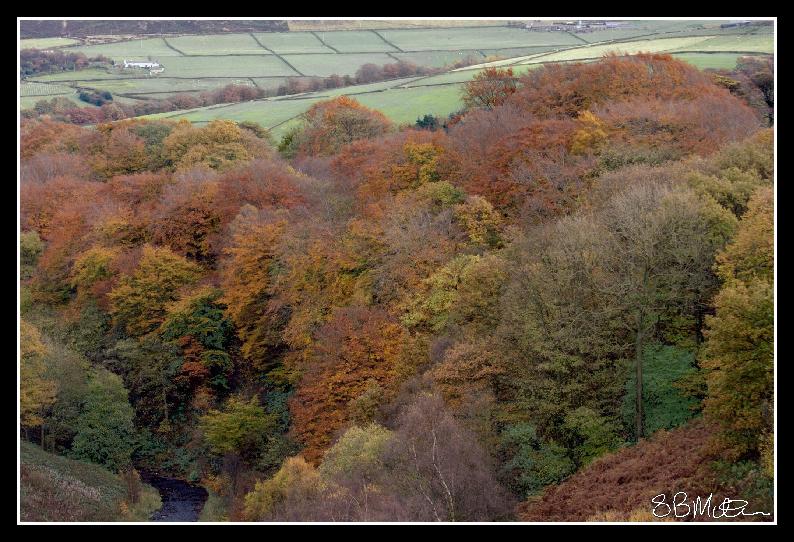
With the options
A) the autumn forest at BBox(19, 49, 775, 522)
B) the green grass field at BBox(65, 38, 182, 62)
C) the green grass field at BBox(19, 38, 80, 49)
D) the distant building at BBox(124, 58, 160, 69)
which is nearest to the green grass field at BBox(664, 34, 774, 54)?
the autumn forest at BBox(19, 49, 775, 522)

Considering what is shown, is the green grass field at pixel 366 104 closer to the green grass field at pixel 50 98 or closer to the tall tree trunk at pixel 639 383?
the green grass field at pixel 50 98

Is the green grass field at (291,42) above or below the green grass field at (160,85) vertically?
above

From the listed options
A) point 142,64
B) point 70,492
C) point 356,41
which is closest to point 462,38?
point 356,41

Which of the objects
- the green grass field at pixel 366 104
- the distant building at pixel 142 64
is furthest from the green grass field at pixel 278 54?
the green grass field at pixel 366 104

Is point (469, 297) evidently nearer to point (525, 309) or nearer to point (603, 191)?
point (525, 309)

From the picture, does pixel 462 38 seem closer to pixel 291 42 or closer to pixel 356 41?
pixel 356 41

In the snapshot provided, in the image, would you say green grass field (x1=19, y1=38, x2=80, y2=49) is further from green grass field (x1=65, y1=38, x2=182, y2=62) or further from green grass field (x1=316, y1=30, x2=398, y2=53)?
green grass field (x1=316, y1=30, x2=398, y2=53)
